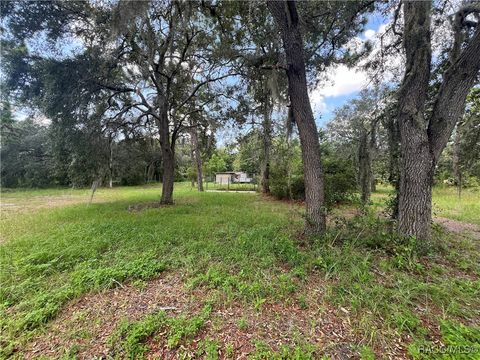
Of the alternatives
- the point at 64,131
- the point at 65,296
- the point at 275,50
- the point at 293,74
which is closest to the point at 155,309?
the point at 65,296

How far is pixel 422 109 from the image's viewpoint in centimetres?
300

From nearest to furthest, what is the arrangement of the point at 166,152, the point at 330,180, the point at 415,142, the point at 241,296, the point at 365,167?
1. the point at 241,296
2. the point at 415,142
3. the point at 365,167
4. the point at 166,152
5. the point at 330,180

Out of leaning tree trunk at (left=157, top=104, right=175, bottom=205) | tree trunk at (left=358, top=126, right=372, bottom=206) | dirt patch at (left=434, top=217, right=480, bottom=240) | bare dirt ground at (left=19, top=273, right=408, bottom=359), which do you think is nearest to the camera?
bare dirt ground at (left=19, top=273, right=408, bottom=359)

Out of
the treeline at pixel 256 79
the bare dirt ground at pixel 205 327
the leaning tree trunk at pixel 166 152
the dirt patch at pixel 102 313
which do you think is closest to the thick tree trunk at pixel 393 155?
the treeline at pixel 256 79

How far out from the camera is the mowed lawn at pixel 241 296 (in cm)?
156

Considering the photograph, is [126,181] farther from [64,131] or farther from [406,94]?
[406,94]

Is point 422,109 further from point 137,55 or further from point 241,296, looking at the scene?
A: point 137,55

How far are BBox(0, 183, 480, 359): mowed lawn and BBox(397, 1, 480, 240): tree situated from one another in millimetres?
524

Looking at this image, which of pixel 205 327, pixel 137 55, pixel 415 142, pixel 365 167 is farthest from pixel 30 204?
pixel 415 142

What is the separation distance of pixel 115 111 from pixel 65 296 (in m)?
6.28

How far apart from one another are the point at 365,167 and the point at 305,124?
147 cm

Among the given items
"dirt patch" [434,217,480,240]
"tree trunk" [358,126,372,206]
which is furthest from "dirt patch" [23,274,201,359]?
"dirt patch" [434,217,480,240]

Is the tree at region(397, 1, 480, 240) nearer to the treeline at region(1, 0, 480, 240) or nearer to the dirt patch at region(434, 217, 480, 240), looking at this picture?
the treeline at region(1, 0, 480, 240)

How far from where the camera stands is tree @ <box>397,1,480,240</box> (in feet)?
9.04
